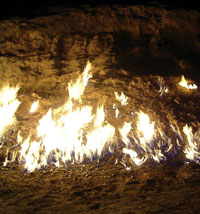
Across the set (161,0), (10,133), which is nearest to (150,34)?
(161,0)

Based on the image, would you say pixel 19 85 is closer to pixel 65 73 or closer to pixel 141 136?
pixel 65 73

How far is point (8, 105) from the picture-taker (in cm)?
480

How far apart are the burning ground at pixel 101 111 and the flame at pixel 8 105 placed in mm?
21

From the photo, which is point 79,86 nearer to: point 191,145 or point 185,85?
point 185,85

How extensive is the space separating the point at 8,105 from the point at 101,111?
1.77 m

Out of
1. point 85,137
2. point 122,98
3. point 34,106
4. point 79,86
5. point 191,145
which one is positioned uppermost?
point 79,86

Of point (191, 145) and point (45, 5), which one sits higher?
point (45, 5)

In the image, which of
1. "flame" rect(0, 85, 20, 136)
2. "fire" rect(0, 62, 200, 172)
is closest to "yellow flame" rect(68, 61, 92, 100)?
"fire" rect(0, 62, 200, 172)

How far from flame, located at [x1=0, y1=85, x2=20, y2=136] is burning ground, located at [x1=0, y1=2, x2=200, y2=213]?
0.02 m

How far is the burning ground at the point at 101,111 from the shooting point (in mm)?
2898

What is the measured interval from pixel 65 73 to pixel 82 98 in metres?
0.71

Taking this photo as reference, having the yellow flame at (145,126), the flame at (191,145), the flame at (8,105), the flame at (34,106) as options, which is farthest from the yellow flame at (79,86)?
the flame at (191,145)

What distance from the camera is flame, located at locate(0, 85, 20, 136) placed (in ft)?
14.8

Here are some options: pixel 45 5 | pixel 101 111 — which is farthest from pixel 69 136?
pixel 45 5
